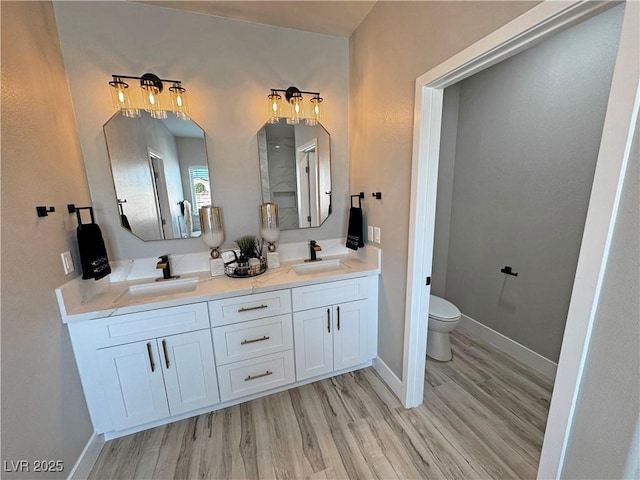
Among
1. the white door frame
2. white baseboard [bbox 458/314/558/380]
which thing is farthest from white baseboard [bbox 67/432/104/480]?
white baseboard [bbox 458/314/558/380]

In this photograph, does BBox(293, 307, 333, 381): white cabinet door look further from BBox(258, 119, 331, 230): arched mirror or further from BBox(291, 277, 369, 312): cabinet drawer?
BBox(258, 119, 331, 230): arched mirror

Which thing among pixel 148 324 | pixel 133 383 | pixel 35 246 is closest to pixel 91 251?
pixel 35 246

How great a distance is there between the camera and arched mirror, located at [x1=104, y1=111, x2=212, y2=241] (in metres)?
1.77

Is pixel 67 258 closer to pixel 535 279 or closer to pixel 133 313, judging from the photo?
pixel 133 313

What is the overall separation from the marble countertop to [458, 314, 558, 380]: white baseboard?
1395mm

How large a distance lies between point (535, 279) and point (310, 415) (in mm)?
1995

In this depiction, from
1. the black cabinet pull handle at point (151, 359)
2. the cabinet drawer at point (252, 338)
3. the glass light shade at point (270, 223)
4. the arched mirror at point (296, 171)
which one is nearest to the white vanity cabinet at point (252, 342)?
the cabinet drawer at point (252, 338)

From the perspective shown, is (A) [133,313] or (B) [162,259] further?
(B) [162,259]

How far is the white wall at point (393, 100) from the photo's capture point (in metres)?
1.20

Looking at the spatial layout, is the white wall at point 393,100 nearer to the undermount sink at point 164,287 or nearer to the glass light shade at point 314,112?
the glass light shade at point 314,112

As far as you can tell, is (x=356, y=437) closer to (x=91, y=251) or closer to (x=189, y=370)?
(x=189, y=370)

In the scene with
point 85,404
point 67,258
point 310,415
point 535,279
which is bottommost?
point 310,415

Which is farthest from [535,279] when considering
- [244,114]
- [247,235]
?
[244,114]

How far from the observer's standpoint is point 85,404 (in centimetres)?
148
